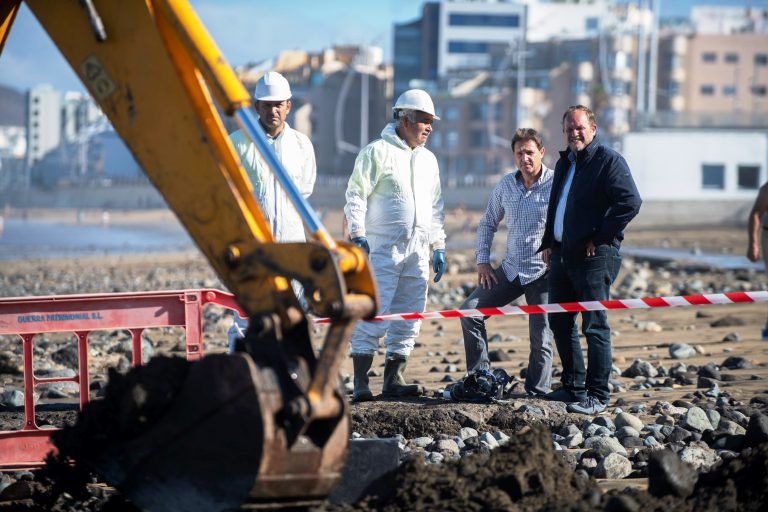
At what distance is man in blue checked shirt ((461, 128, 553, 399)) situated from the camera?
324 inches

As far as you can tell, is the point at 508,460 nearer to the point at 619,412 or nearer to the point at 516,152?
the point at 619,412

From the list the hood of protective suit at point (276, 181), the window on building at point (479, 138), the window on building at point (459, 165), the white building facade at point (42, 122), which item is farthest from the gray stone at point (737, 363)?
the white building facade at point (42, 122)

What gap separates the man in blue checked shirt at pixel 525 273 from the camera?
27.0 feet

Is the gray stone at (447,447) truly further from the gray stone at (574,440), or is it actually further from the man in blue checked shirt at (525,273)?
the man in blue checked shirt at (525,273)

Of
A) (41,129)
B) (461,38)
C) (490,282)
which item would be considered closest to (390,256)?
(490,282)

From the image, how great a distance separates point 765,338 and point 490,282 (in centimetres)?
461

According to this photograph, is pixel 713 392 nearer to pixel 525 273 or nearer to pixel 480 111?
pixel 525 273

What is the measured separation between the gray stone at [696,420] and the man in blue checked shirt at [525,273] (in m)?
1.33

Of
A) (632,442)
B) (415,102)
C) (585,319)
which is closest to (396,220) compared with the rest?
(415,102)

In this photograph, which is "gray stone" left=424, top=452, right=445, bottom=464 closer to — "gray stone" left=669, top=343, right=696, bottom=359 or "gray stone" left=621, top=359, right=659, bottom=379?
"gray stone" left=621, top=359, right=659, bottom=379

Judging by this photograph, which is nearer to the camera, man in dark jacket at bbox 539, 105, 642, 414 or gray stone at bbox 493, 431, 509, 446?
gray stone at bbox 493, 431, 509, 446

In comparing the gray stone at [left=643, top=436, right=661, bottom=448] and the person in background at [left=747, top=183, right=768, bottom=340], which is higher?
the person in background at [left=747, top=183, right=768, bottom=340]

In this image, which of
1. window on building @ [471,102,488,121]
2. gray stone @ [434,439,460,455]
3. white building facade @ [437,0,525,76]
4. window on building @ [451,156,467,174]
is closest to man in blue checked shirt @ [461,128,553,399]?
gray stone @ [434,439,460,455]

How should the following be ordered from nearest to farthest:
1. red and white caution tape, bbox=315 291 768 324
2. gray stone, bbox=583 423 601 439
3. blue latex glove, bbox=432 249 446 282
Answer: gray stone, bbox=583 423 601 439 < red and white caution tape, bbox=315 291 768 324 < blue latex glove, bbox=432 249 446 282
